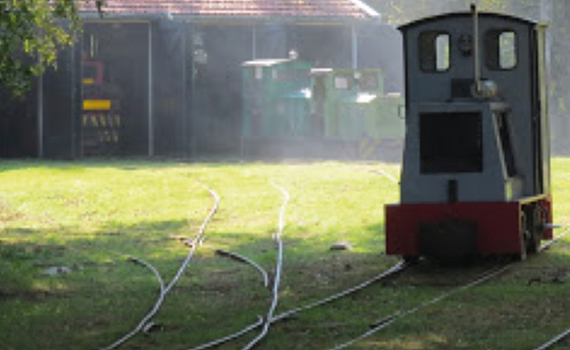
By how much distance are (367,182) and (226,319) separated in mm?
15519

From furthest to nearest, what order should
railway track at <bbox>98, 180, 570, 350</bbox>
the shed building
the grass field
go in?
the shed building < the grass field < railway track at <bbox>98, 180, 570, 350</bbox>

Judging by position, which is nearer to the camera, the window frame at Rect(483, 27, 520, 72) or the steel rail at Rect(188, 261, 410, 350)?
the steel rail at Rect(188, 261, 410, 350)

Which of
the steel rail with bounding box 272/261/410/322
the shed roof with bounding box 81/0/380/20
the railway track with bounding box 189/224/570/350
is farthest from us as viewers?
the shed roof with bounding box 81/0/380/20

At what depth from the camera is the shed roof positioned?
4319cm

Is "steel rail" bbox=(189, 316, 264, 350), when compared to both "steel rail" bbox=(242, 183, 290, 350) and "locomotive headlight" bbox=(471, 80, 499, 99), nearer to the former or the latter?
"steel rail" bbox=(242, 183, 290, 350)

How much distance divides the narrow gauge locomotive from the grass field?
1.47 feet

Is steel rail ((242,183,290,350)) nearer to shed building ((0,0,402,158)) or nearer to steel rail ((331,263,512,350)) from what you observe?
steel rail ((331,263,512,350))

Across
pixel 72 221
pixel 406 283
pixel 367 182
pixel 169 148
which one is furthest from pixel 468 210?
pixel 169 148

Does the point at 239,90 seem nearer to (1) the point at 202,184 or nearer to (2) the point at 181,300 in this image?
(1) the point at 202,184

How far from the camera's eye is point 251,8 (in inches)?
1752

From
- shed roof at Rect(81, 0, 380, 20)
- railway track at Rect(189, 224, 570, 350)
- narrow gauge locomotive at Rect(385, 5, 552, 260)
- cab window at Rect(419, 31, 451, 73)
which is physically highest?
shed roof at Rect(81, 0, 380, 20)

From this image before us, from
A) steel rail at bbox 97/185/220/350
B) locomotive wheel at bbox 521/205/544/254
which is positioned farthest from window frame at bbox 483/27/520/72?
steel rail at bbox 97/185/220/350

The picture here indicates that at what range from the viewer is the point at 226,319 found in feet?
42.2

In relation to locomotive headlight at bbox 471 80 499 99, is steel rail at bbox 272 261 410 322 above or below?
below
